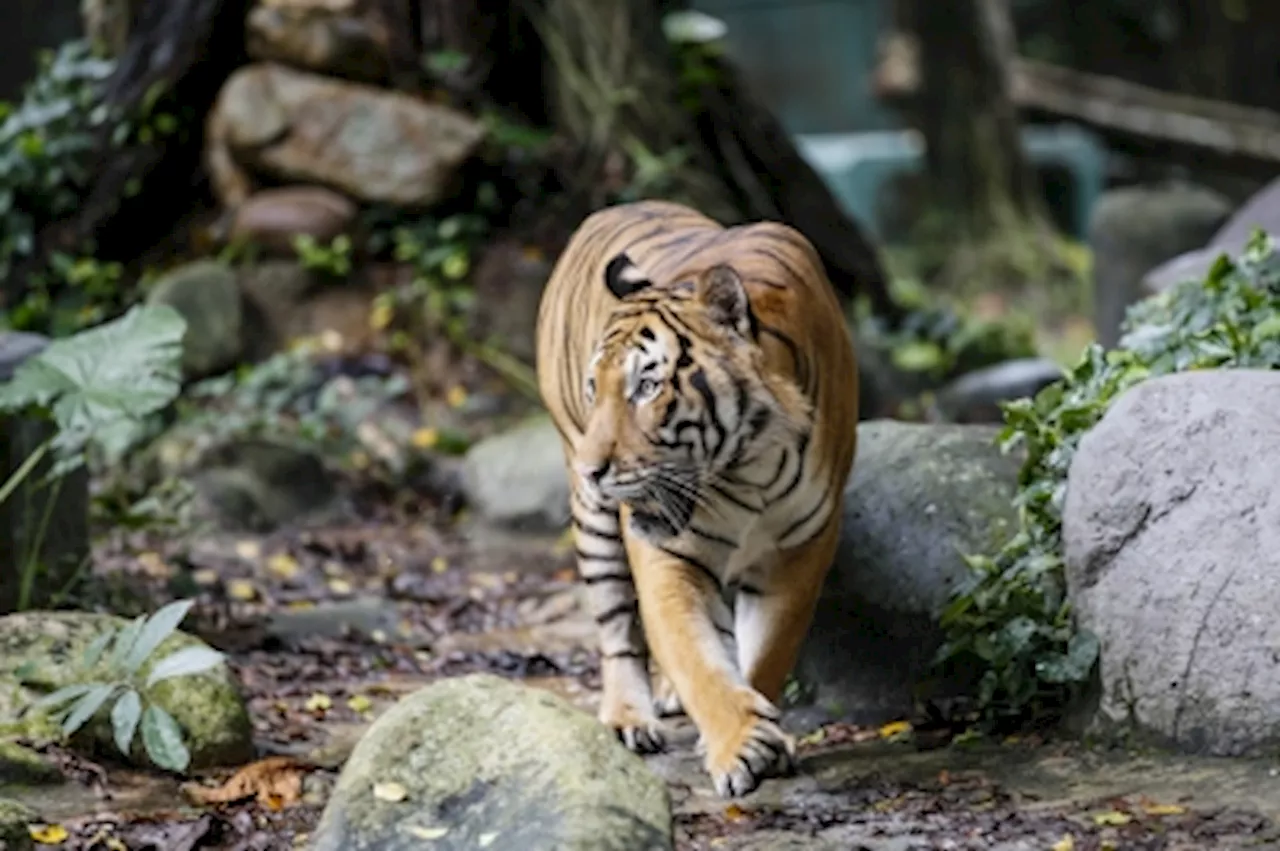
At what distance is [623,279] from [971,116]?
12015 mm

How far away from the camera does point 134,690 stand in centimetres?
459

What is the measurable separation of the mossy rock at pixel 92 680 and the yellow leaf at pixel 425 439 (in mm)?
4537

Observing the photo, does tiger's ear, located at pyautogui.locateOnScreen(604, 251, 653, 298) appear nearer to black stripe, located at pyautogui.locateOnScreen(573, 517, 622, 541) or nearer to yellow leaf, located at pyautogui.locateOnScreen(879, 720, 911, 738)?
black stripe, located at pyautogui.locateOnScreen(573, 517, 622, 541)

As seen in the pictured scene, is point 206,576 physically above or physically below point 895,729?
below

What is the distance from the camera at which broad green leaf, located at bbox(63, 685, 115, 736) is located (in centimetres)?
448

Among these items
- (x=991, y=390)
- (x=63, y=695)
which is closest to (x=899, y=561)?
(x=63, y=695)

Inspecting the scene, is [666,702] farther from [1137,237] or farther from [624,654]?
[1137,237]

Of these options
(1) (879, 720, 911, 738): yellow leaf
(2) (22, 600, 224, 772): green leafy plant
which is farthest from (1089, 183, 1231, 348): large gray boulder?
(2) (22, 600, 224, 772): green leafy plant

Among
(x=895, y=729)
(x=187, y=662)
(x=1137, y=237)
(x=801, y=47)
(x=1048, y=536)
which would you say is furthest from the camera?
(x=801, y=47)

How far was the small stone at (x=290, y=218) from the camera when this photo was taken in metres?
10.3

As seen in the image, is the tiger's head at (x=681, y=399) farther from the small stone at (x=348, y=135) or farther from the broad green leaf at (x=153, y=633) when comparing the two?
the small stone at (x=348, y=135)

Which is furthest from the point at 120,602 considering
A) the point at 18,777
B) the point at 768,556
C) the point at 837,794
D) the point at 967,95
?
the point at 967,95

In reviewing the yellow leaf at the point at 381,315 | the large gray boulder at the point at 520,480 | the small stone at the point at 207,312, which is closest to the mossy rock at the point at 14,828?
the large gray boulder at the point at 520,480

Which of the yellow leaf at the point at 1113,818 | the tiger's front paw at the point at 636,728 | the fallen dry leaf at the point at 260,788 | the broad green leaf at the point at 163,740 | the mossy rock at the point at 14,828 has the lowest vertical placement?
the tiger's front paw at the point at 636,728
